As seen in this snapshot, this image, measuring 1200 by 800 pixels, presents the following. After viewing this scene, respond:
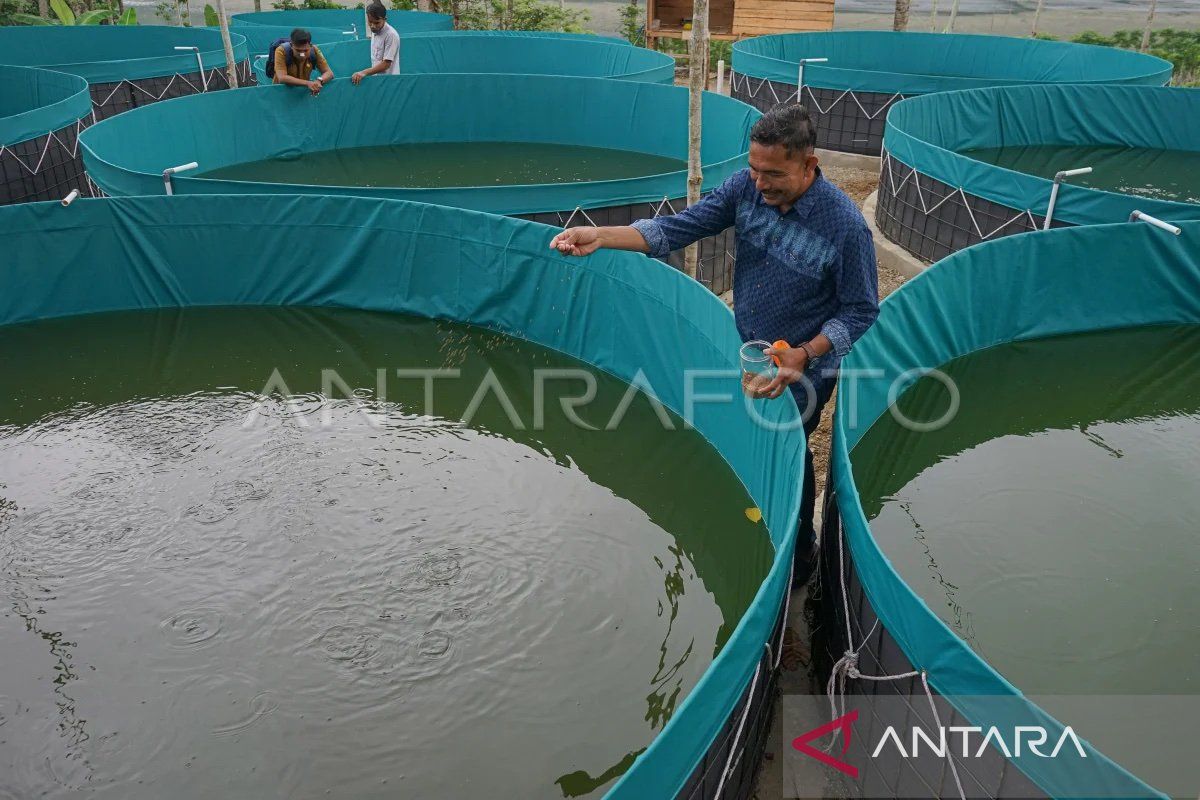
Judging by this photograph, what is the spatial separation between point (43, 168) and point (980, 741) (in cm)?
969

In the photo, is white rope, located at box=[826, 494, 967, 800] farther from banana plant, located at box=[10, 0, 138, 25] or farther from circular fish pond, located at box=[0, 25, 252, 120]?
banana plant, located at box=[10, 0, 138, 25]

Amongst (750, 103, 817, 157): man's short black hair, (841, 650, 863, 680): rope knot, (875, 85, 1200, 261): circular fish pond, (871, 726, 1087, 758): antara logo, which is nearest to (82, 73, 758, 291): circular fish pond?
(875, 85, 1200, 261): circular fish pond

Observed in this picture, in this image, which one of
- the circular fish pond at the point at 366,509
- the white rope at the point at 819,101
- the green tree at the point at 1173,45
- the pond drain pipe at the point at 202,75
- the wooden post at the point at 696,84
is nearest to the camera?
the circular fish pond at the point at 366,509

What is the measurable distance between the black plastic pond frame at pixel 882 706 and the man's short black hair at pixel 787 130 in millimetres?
1403

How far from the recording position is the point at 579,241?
397 cm

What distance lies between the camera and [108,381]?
6555 millimetres

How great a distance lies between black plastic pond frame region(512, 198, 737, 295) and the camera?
757 centimetres

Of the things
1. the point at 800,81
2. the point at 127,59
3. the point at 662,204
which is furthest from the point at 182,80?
the point at 662,204

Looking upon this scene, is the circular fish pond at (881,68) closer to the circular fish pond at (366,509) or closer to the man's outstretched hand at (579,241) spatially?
the circular fish pond at (366,509)

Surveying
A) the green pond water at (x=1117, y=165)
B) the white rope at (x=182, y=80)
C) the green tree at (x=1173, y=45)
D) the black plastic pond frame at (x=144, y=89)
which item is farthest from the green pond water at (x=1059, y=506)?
the green tree at (x=1173, y=45)

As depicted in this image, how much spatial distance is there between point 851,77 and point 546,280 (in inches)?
267

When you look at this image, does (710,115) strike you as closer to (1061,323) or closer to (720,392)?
(1061,323)

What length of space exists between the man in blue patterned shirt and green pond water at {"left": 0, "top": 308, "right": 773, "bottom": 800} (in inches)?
42.7

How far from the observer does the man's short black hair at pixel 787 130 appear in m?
3.37
